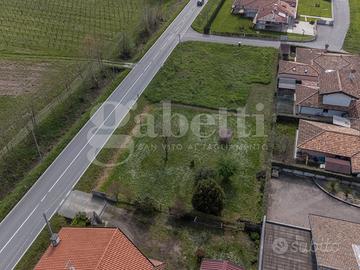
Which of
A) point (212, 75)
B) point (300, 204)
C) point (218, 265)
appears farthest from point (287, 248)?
point (212, 75)

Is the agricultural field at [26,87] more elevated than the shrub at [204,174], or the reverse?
the agricultural field at [26,87]

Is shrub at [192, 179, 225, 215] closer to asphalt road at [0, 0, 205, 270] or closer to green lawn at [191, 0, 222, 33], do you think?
asphalt road at [0, 0, 205, 270]

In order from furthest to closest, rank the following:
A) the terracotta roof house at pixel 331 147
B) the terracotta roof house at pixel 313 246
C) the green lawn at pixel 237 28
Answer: the green lawn at pixel 237 28
the terracotta roof house at pixel 331 147
the terracotta roof house at pixel 313 246

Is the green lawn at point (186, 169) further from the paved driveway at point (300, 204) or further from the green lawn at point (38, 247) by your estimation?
the green lawn at point (38, 247)

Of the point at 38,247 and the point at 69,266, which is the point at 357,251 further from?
the point at 38,247

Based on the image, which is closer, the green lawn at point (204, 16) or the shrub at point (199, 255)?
the shrub at point (199, 255)

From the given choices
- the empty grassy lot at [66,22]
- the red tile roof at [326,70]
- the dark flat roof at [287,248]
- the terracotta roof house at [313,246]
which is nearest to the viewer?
the terracotta roof house at [313,246]

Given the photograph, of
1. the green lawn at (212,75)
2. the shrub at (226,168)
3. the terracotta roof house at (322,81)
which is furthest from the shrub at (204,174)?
the terracotta roof house at (322,81)
